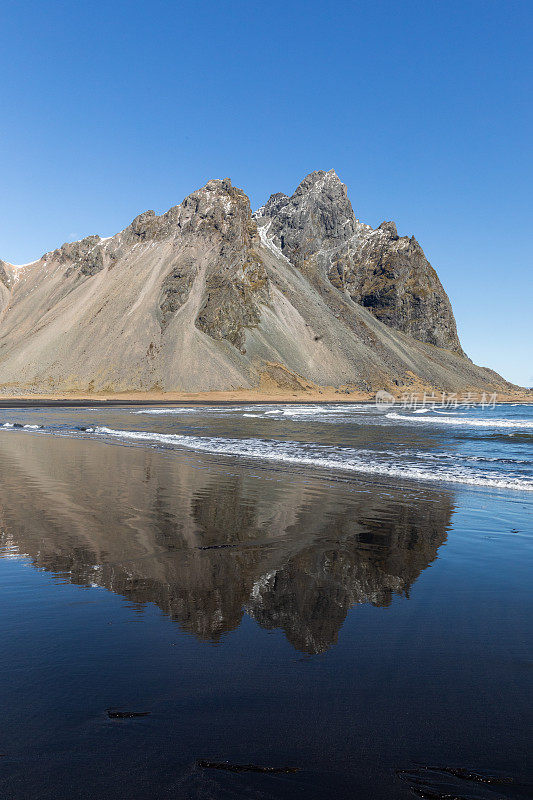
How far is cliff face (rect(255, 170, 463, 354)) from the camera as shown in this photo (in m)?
165

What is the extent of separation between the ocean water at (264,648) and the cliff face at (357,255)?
155510 millimetres

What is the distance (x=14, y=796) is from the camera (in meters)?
2.93

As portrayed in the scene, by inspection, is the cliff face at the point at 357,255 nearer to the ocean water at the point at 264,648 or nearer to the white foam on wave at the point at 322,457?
the white foam on wave at the point at 322,457

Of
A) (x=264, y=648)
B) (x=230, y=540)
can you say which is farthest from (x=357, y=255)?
(x=264, y=648)

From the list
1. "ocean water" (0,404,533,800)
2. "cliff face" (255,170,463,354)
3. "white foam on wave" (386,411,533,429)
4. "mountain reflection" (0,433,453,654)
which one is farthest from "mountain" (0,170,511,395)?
"ocean water" (0,404,533,800)

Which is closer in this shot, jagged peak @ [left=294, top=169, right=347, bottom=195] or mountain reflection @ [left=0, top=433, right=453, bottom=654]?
mountain reflection @ [left=0, top=433, right=453, bottom=654]

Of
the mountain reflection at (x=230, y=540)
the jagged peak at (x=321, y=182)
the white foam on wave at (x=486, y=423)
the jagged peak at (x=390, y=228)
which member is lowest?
the mountain reflection at (x=230, y=540)

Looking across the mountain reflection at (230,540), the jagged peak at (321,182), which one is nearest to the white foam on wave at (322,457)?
the mountain reflection at (230,540)

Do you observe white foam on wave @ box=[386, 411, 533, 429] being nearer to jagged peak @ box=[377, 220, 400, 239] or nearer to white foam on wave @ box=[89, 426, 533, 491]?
white foam on wave @ box=[89, 426, 533, 491]

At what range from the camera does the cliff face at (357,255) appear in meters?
165

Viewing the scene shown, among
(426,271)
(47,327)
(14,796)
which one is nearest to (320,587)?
(14,796)

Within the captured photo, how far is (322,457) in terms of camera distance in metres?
20.9

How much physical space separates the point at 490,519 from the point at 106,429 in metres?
26.9

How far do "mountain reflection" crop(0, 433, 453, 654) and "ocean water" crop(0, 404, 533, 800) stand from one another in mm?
46
